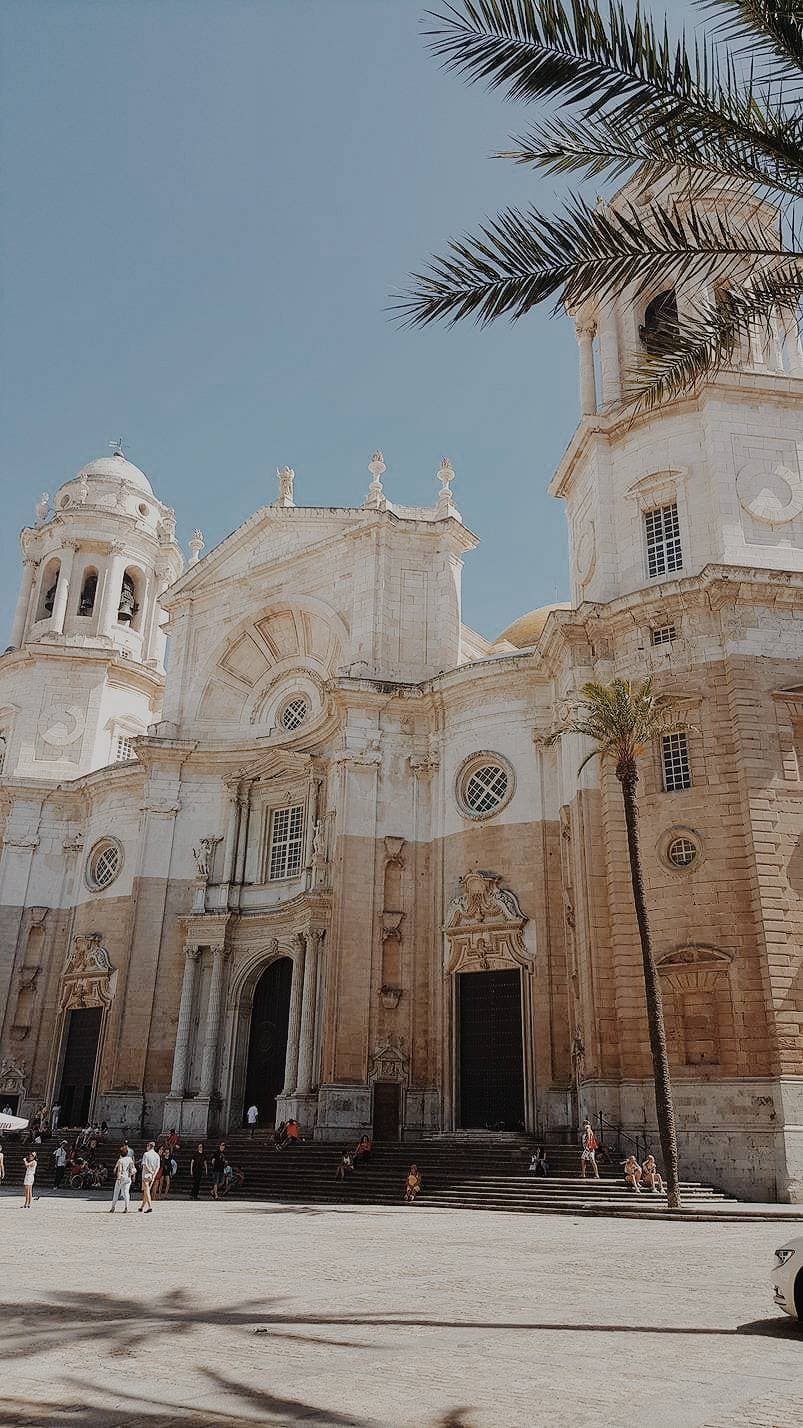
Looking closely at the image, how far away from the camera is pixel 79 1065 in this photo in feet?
125

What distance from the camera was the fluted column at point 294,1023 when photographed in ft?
104

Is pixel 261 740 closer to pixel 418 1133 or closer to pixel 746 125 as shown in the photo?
pixel 418 1133

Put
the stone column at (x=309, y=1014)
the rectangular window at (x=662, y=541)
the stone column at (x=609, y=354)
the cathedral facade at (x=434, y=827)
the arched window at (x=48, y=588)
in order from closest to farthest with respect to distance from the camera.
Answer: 1. the cathedral facade at (x=434, y=827)
2. the rectangular window at (x=662, y=541)
3. the stone column at (x=309, y=1014)
4. the stone column at (x=609, y=354)
5. the arched window at (x=48, y=588)

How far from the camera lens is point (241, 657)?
40969mm

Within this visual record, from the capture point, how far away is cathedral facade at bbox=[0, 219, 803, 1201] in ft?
80.3

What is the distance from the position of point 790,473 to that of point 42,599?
33.0m

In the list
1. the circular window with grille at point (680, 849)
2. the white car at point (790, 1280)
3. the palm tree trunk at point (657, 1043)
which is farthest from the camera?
the circular window with grille at point (680, 849)

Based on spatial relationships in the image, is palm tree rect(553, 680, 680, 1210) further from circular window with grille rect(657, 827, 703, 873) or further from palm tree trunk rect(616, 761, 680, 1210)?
circular window with grille rect(657, 827, 703, 873)

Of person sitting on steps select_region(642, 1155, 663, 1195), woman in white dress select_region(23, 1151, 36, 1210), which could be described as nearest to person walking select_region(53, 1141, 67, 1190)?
woman in white dress select_region(23, 1151, 36, 1210)

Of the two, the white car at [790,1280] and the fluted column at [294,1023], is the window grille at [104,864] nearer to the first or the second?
the fluted column at [294,1023]

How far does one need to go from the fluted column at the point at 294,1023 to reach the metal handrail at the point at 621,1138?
35.3ft

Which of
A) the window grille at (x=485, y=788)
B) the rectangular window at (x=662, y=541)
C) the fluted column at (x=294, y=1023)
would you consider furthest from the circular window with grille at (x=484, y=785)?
the rectangular window at (x=662, y=541)

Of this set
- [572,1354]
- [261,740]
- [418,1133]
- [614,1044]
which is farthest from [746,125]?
[261,740]

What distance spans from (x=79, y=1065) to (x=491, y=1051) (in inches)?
654
